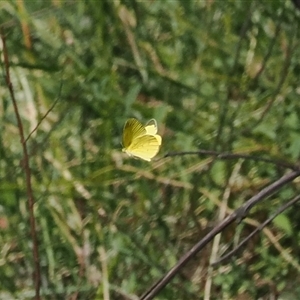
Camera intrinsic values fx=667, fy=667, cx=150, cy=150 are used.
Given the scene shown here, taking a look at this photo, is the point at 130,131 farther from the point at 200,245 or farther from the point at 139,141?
the point at 200,245

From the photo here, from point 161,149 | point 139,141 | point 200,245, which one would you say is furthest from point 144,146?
point 161,149

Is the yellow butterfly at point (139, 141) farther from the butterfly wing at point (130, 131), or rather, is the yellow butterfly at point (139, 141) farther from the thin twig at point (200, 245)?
the thin twig at point (200, 245)

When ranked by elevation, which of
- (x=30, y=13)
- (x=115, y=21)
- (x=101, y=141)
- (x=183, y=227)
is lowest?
(x=183, y=227)

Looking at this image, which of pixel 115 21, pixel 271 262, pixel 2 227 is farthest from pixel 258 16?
pixel 2 227

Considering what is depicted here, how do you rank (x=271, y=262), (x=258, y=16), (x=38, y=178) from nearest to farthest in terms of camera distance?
(x=271, y=262)
(x=38, y=178)
(x=258, y=16)

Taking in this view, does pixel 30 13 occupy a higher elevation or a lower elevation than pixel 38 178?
higher

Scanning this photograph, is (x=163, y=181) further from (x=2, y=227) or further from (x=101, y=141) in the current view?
(x=2, y=227)

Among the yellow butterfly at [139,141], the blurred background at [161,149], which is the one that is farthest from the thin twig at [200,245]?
→ the blurred background at [161,149]
